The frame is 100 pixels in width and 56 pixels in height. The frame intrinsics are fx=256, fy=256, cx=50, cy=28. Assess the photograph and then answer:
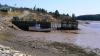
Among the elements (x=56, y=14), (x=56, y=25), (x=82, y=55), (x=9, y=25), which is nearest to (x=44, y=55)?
(x=82, y=55)

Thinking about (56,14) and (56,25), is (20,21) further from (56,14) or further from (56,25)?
Result: (56,14)

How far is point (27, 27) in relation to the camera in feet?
192

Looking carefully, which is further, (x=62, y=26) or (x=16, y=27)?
(x=62, y=26)

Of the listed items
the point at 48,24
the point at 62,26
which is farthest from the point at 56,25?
the point at 48,24

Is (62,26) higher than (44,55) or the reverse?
the reverse

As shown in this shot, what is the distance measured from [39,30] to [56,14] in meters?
41.3

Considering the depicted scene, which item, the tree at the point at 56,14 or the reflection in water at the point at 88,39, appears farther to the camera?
the tree at the point at 56,14

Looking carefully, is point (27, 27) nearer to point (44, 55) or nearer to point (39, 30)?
point (39, 30)

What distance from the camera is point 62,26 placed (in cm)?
6875

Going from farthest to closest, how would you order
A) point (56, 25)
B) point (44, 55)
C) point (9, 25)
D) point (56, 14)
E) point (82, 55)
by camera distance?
point (56, 14) < point (56, 25) < point (9, 25) < point (82, 55) < point (44, 55)

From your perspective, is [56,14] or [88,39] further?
[56,14]

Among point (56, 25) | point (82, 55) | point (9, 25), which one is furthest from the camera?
point (56, 25)

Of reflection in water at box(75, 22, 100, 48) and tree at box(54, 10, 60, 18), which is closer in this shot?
reflection in water at box(75, 22, 100, 48)

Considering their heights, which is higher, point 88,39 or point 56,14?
point 88,39
